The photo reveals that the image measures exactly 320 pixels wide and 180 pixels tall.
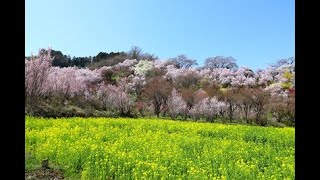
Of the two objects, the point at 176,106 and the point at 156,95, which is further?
the point at 156,95

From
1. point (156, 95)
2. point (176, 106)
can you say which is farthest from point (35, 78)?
point (176, 106)

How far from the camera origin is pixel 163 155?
418 cm

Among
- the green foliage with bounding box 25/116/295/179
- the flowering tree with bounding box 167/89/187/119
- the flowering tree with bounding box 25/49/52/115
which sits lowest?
the green foliage with bounding box 25/116/295/179

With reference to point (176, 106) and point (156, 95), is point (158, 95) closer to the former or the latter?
point (156, 95)

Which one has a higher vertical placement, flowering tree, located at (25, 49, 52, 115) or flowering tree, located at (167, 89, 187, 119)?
flowering tree, located at (25, 49, 52, 115)

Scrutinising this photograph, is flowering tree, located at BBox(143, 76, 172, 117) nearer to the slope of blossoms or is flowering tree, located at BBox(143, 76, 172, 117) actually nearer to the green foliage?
the slope of blossoms

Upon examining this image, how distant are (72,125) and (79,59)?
654cm

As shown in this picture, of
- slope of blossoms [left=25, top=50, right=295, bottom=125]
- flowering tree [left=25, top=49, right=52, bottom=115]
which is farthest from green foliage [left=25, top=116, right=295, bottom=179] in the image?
slope of blossoms [left=25, top=50, right=295, bottom=125]

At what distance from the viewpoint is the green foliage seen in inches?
143

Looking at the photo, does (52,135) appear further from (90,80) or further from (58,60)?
(58,60)

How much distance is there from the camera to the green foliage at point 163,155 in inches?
143

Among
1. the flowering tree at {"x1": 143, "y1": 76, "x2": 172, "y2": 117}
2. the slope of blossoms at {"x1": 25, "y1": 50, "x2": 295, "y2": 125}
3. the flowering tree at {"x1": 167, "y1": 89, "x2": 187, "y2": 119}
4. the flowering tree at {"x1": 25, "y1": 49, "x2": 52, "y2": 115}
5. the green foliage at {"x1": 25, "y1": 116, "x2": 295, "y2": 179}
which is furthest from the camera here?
the flowering tree at {"x1": 143, "y1": 76, "x2": 172, "y2": 117}

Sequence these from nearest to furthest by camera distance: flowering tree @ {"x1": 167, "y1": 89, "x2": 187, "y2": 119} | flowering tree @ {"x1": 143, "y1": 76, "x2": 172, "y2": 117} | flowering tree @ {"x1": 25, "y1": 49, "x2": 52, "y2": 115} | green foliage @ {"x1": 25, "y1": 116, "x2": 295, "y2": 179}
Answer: green foliage @ {"x1": 25, "y1": 116, "x2": 295, "y2": 179}, flowering tree @ {"x1": 25, "y1": 49, "x2": 52, "y2": 115}, flowering tree @ {"x1": 167, "y1": 89, "x2": 187, "y2": 119}, flowering tree @ {"x1": 143, "y1": 76, "x2": 172, "y2": 117}
